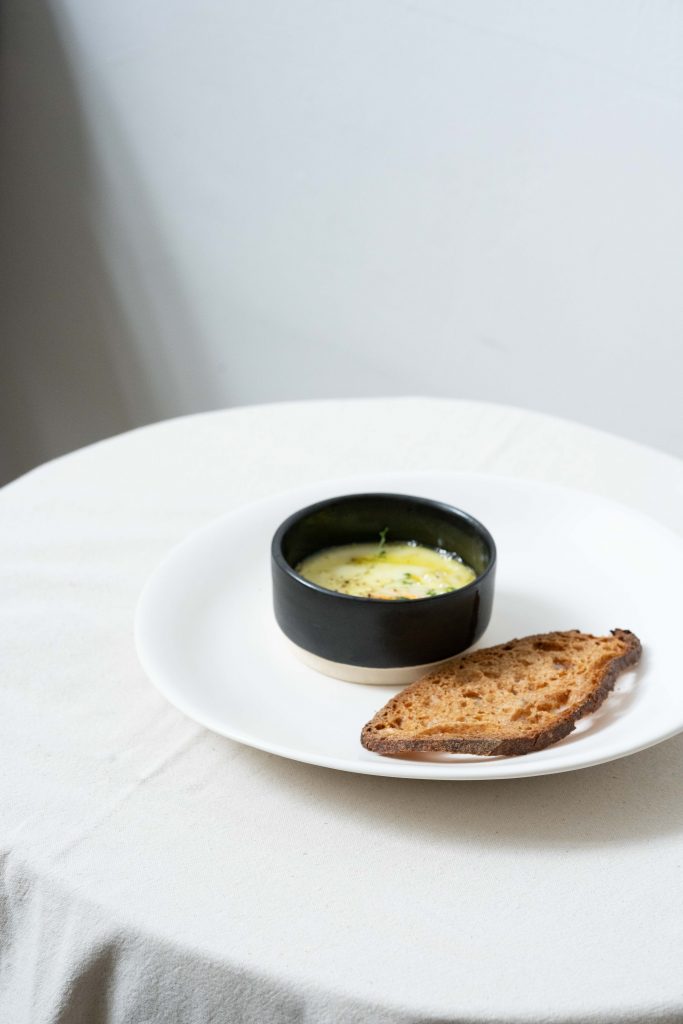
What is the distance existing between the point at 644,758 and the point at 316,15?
77.9 inches

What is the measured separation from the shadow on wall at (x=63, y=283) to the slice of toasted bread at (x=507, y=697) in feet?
6.93

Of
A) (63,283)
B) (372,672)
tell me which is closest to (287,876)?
(372,672)

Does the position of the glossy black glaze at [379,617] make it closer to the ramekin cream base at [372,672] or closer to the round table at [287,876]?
the ramekin cream base at [372,672]

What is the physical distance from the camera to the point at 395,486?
50.2 inches

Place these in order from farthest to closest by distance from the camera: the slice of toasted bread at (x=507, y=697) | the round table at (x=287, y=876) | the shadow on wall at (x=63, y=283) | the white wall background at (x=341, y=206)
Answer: the shadow on wall at (x=63, y=283), the white wall background at (x=341, y=206), the slice of toasted bread at (x=507, y=697), the round table at (x=287, y=876)

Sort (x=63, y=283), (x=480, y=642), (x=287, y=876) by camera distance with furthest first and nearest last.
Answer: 1. (x=63, y=283)
2. (x=480, y=642)
3. (x=287, y=876)

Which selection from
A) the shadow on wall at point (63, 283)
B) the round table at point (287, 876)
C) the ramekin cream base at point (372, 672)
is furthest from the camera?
the shadow on wall at point (63, 283)

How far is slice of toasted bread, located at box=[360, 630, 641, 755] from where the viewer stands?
A: 0.86 metres

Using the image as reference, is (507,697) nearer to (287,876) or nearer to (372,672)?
(372,672)

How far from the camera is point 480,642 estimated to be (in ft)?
3.41

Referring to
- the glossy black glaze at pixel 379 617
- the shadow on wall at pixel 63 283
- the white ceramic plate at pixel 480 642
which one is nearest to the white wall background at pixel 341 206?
the shadow on wall at pixel 63 283

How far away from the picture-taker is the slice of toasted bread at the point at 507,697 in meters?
0.86

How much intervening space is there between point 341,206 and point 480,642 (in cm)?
173

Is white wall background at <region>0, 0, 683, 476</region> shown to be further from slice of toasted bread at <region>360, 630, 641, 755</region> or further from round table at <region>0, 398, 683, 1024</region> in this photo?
round table at <region>0, 398, 683, 1024</region>
